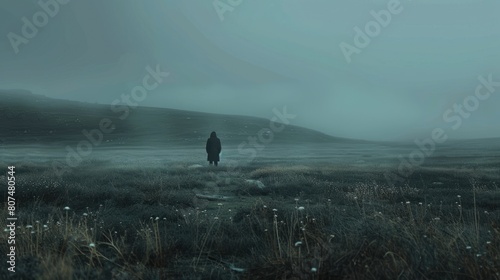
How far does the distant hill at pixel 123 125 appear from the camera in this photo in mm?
76500

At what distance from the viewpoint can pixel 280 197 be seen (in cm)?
1320

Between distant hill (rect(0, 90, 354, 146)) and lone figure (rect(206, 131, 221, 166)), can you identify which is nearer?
lone figure (rect(206, 131, 221, 166))

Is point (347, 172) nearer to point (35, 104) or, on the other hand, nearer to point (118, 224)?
point (118, 224)

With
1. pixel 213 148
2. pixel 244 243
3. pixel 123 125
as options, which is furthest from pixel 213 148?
pixel 123 125

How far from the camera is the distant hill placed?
76500 millimetres

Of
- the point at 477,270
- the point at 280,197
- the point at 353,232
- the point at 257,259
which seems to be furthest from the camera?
the point at 280,197

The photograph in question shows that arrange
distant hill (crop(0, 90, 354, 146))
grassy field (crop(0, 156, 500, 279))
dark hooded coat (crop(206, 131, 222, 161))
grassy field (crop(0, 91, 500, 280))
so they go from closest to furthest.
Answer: grassy field (crop(0, 156, 500, 279)), grassy field (crop(0, 91, 500, 280)), dark hooded coat (crop(206, 131, 222, 161)), distant hill (crop(0, 90, 354, 146))

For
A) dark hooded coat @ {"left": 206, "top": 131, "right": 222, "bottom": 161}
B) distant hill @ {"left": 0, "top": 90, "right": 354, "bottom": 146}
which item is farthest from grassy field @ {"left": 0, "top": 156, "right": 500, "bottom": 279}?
distant hill @ {"left": 0, "top": 90, "right": 354, "bottom": 146}

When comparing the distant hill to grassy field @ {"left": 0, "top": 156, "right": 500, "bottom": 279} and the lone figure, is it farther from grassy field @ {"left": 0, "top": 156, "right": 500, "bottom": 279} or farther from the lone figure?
grassy field @ {"left": 0, "top": 156, "right": 500, "bottom": 279}

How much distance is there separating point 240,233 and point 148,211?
3060mm

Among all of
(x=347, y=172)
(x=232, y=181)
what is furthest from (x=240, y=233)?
(x=347, y=172)

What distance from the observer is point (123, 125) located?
9269cm

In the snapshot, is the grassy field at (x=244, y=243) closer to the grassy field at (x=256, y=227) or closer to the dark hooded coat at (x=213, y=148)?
the grassy field at (x=256, y=227)

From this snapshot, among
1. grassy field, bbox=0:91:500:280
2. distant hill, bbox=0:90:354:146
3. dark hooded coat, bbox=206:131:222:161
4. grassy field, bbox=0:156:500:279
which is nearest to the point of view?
grassy field, bbox=0:156:500:279
